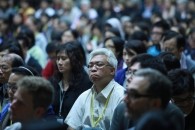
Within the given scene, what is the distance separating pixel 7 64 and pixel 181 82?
2.30 metres

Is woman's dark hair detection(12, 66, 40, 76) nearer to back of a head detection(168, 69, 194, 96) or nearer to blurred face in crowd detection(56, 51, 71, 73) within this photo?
blurred face in crowd detection(56, 51, 71, 73)

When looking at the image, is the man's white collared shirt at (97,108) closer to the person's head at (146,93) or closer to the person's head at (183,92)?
the person's head at (183,92)

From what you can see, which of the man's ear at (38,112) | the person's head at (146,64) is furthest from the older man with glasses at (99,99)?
the man's ear at (38,112)

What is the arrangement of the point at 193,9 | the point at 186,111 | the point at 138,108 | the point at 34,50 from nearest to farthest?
the point at 138,108
the point at 186,111
the point at 34,50
the point at 193,9

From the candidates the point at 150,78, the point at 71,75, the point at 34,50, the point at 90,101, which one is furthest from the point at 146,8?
the point at 150,78

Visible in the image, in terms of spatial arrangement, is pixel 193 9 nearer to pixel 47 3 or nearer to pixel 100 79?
pixel 47 3

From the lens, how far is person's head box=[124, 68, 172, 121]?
296 centimetres

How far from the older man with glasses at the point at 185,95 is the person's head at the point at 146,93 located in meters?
1.03

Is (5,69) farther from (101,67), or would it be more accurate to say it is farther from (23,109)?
(23,109)

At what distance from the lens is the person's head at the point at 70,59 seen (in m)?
5.75

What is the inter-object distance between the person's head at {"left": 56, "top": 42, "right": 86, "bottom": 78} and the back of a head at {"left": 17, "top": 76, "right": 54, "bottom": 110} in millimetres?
2210

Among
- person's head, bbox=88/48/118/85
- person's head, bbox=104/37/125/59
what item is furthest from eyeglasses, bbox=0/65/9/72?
person's head, bbox=104/37/125/59

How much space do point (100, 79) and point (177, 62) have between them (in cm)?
107

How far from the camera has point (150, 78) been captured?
10.1 ft
